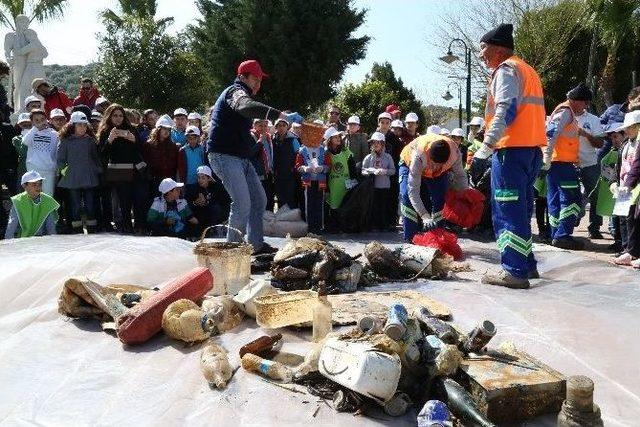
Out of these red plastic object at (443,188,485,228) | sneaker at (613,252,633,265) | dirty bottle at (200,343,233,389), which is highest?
red plastic object at (443,188,485,228)

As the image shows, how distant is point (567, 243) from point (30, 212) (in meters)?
6.13

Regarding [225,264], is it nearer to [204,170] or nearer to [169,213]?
[169,213]

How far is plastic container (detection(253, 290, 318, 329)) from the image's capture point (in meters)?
3.70

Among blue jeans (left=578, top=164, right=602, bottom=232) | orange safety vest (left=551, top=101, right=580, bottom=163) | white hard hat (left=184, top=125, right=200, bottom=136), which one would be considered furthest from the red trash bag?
white hard hat (left=184, top=125, right=200, bottom=136)

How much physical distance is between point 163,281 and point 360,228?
4.09m

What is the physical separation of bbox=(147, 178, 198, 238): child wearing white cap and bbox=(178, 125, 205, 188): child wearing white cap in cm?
49

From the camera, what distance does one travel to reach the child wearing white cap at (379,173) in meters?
8.82

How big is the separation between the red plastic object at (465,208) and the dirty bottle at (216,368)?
3773 mm

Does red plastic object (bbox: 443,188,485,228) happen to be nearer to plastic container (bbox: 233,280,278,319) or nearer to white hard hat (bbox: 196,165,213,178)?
plastic container (bbox: 233,280,278,319)

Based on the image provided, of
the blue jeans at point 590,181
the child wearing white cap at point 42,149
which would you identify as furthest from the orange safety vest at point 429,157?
the child wearing white cap at point 42,149

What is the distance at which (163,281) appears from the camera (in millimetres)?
5082

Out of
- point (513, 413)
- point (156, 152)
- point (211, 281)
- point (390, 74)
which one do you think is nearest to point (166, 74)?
point (390, 74)

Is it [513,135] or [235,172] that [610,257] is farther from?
[235,172]

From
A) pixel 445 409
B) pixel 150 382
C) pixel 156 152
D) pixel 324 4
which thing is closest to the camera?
pixel 445 409
